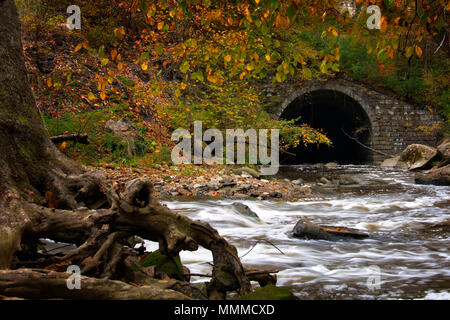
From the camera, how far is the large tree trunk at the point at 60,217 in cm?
277

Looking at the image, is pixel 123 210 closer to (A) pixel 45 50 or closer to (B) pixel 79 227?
(B) pixel 79 227

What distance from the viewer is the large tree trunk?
9.10ft

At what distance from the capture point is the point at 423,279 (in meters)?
4.40

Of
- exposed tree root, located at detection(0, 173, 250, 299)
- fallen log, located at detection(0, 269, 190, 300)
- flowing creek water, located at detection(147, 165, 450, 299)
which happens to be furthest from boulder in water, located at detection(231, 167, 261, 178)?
fallen log, located at detection(0, 269, 190, 300)

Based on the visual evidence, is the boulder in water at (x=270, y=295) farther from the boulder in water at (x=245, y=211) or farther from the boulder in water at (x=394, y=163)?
the boulder in water at (x=394, y=163)

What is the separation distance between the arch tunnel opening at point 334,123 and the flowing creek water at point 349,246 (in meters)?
13.3

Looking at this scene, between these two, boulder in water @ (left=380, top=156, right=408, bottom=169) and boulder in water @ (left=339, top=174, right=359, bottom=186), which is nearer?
boulder in water @ (left=339, top=174, right=359, bottom=186)

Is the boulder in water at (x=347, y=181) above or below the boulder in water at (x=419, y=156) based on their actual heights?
below

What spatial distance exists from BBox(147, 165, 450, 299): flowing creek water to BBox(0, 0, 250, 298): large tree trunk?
91 cm

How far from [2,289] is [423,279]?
4.16 m

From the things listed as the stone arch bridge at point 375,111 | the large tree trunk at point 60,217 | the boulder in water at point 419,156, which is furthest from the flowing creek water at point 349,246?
the stone arch bridge at point 375,111

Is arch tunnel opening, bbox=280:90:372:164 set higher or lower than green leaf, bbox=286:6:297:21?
lower

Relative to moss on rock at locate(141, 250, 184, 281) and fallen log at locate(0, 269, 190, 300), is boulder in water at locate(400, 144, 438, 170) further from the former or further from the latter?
fallen log at locate(0, 269, 190, 300)
